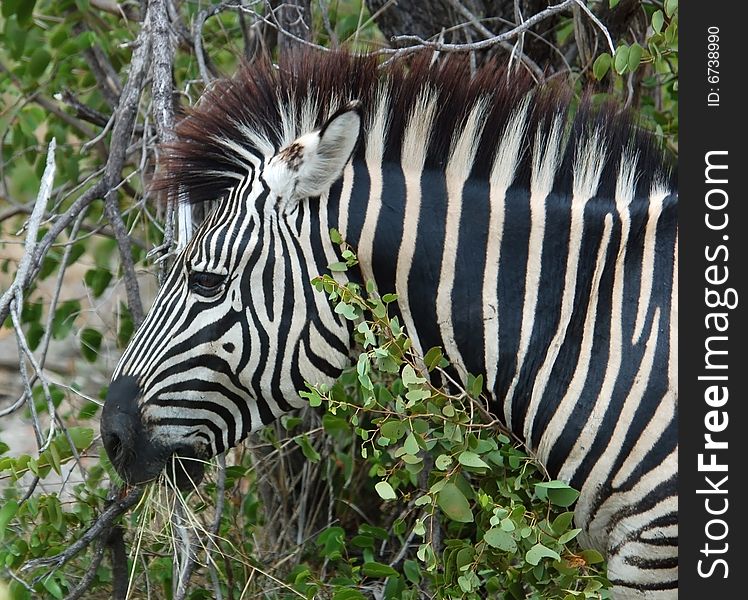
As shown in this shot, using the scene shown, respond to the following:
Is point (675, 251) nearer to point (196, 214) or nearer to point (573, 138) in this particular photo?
point (573, 138)

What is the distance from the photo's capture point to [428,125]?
9.39 feet

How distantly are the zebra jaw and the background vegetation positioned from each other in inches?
6.8

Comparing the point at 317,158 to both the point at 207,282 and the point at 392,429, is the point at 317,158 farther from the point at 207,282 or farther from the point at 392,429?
the point at 392,429

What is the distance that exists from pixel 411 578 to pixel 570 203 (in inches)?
66.7

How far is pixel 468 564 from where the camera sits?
9.68 feet

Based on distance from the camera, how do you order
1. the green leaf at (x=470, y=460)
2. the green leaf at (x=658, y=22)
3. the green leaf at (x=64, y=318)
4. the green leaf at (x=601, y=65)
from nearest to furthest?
the green leaf at (x=470, y=460), the green leaf at (x=658, y=22), the green leaf at (x=601, y=65), the green leaf at (x=64, y=318)

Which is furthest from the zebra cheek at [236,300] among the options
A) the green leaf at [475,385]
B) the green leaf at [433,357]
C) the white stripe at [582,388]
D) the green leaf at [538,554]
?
the green leaf at [538,554]

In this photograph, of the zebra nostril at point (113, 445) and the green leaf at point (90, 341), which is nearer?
the zebra nostril at point (113, 445)

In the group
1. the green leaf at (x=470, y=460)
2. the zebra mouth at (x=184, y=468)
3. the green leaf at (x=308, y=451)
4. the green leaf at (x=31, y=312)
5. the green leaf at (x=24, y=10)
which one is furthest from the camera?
the green leaf at (x=31, y=312)

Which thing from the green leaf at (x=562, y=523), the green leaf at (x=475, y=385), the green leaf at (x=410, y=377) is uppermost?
the green leaf at (x=410, y=377)

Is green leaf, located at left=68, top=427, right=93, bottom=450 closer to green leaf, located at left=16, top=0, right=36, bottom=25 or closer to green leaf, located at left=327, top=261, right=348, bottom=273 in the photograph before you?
green leaf, located at left=327, top=261, right=348, bottom=273

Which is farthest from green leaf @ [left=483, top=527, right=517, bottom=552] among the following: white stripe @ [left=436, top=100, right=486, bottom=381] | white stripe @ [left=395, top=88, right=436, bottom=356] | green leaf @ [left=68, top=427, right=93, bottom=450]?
green leaf @ [left=68, top=427, right=93, bottom=450]

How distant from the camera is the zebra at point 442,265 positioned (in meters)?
2.69

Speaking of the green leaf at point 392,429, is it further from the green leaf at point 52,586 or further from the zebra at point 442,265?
the green leaf at point 52,586
